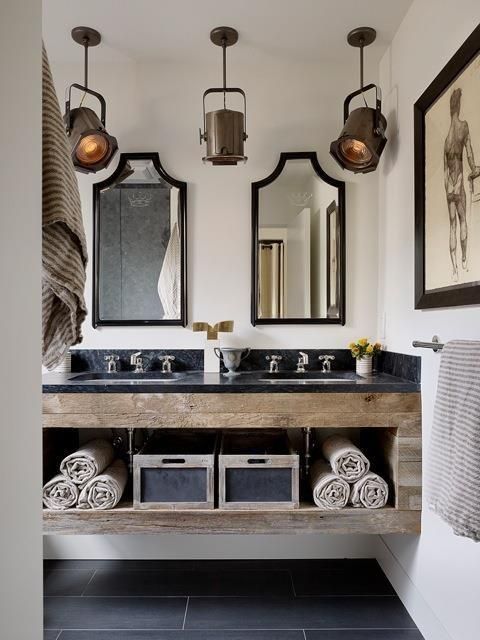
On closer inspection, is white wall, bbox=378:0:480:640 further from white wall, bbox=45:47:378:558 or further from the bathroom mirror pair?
the bathroom mirror pair

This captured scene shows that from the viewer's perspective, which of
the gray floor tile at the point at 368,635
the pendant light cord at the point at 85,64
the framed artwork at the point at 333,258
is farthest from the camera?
the framed artwork at the point at 333,258

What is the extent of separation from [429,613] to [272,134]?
221 centimetres

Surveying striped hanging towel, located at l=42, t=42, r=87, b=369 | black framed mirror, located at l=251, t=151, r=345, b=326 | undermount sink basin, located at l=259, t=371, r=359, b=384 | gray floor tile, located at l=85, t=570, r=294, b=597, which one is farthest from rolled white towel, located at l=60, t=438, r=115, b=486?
striped hanging towel, located at l=42, t=42, r=87, b=369

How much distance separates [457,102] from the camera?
1723 millimetres

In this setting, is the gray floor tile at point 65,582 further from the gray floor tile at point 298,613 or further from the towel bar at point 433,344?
the towel bar at point 433,344

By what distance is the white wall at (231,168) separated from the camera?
2693 mm

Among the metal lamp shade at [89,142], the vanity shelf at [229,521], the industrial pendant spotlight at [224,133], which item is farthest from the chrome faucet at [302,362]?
the metal lamp shade at [89,142]

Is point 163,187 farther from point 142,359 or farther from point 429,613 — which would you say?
point 429,613

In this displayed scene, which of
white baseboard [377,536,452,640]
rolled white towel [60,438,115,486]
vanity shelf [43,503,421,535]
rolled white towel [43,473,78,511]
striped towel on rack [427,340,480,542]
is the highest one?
striped towel on rack [427,340,480,542]

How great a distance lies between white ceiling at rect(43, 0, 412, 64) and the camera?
7.29 feet

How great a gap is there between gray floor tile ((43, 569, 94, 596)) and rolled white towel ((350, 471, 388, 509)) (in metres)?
1.29

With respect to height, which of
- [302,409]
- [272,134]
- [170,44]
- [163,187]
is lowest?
[302,409]

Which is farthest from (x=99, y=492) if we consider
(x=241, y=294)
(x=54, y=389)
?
(x=241, y=294)

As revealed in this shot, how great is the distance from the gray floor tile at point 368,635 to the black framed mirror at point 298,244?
1337mm
